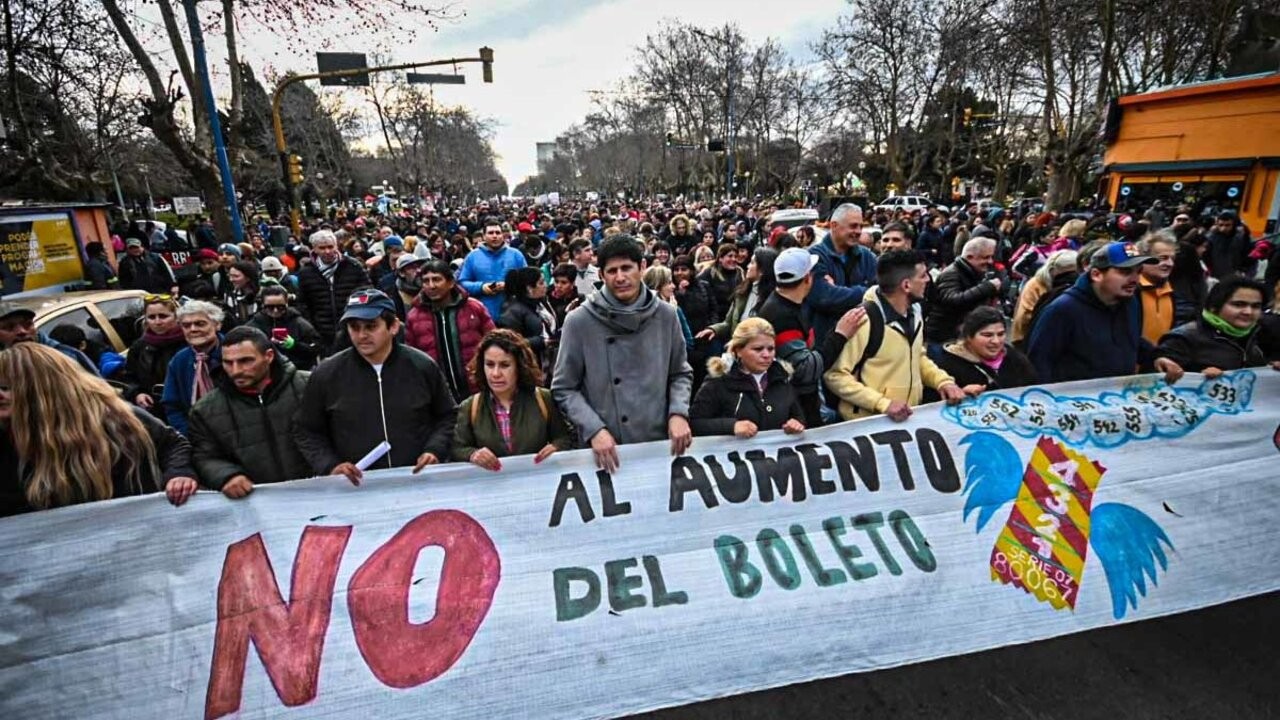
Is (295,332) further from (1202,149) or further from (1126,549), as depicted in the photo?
(1202,149)

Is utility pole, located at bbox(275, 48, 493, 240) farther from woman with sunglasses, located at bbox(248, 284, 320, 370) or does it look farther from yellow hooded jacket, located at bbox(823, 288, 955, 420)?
yellow hooded jacket, located at bbox(823, 288, 955, 420)

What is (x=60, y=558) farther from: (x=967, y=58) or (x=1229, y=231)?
(x=967, y=58)

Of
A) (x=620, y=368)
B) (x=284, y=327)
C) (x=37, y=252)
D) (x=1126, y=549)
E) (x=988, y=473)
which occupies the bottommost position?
(x=1126, y=549)

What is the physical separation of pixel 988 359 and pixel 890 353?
0.53 metres

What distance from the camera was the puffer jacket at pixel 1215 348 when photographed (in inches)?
138

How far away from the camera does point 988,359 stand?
11.1 feet

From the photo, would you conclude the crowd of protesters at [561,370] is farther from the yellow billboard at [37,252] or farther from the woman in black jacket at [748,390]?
the yellow billboard at [37,252]

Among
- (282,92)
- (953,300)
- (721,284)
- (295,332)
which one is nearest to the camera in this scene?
(953,300)

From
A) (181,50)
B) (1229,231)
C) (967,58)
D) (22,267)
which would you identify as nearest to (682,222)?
(1229,231)

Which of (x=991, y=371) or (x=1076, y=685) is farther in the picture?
(x=991, y=371)

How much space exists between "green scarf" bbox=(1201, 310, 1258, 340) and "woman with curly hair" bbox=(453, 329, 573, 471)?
3638 mm

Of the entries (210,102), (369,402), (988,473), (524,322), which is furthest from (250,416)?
(210,102)

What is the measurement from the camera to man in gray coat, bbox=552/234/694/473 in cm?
291

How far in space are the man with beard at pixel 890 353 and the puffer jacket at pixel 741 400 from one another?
0.39 m
